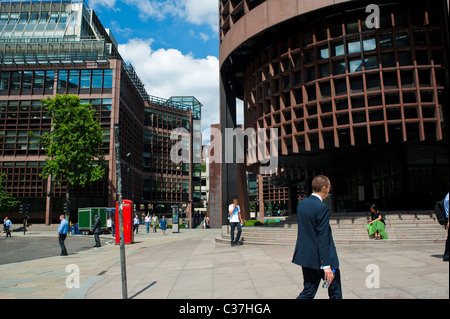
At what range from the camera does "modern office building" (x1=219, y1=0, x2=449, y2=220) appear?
2005 cm

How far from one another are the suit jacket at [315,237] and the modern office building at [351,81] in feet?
51.3

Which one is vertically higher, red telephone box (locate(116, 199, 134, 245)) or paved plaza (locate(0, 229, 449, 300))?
red telephone box (locate(116, 199, 134, 245))

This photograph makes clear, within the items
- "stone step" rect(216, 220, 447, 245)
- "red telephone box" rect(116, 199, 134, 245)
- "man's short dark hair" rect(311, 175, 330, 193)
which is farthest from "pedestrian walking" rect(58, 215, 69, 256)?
"man's short dark hair" rect(311, 175, 330, 193)

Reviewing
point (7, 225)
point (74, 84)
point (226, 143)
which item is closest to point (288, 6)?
point (226, 143)

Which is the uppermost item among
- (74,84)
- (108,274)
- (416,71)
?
(74,84)

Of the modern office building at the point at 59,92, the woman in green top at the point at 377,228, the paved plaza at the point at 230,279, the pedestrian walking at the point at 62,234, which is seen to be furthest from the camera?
the modern office building at the point at 59,92

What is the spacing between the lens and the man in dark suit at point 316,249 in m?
3.96

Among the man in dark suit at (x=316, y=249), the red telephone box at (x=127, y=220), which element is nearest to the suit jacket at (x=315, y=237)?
the man in dark suit at (x=316, y=249)

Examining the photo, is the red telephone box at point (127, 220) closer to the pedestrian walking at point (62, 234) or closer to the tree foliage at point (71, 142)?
the pedestrian walking at point (62, 234)

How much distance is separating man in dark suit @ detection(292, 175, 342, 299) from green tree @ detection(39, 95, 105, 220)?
130ft

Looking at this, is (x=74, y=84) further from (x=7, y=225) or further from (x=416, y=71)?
(x=416, y=71)

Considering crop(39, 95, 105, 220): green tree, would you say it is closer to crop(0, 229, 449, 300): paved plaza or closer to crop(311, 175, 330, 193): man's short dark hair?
crop(0, 229, 449, 300): paved plaza

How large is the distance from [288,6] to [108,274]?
18.5 metres
